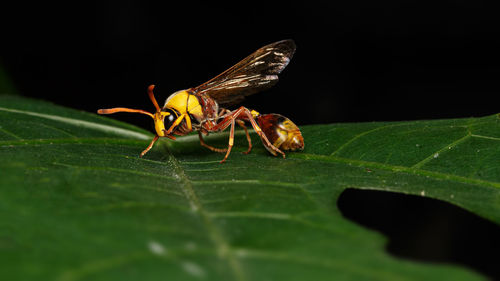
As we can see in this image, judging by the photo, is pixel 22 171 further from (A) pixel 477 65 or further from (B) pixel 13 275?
(A) pixel 477 65

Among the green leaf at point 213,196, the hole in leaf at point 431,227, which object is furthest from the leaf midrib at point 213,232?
the hole in leaf at point 431,227

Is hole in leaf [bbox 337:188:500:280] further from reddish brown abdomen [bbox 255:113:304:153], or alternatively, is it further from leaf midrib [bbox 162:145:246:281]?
leaf midrib [bbox 162:145:246:281]

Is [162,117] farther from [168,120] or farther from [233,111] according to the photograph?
[233,111]

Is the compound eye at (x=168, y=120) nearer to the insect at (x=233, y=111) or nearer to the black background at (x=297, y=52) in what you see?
the insect at (x=233, y=111)

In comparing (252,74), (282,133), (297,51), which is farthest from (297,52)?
(282,133)

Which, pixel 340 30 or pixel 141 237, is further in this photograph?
pixel 340 30

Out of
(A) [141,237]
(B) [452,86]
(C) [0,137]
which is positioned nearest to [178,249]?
(A) [141,237]

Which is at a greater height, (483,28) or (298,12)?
(298,12)

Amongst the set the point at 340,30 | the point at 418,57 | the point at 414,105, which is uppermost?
the point at 340,30
